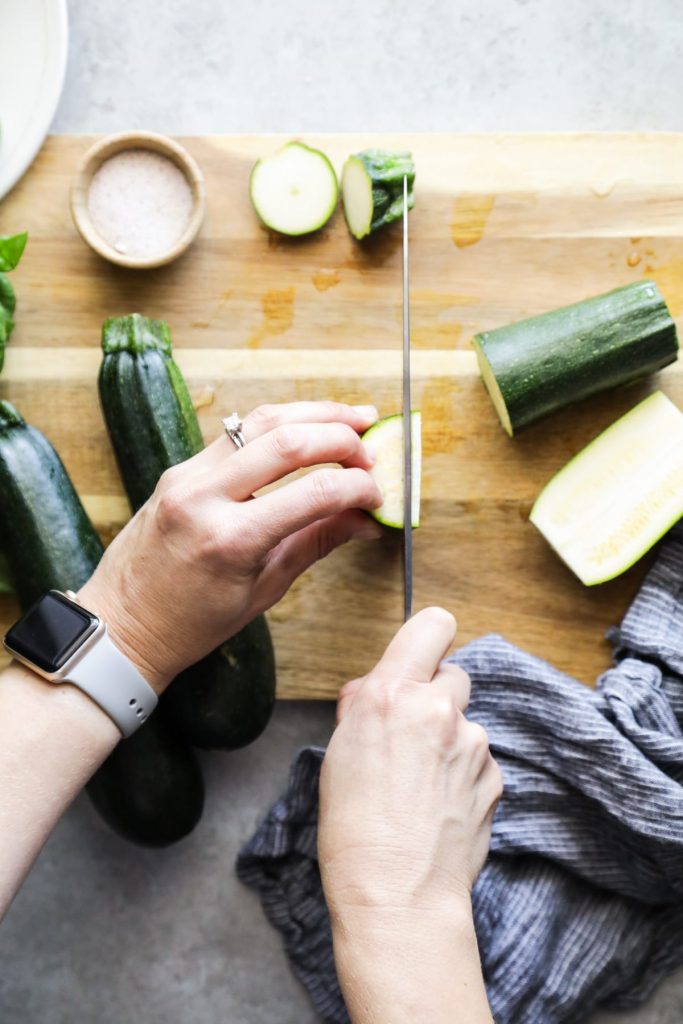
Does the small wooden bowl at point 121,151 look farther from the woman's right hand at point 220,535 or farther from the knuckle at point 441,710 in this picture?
the knuckle at point 441,710

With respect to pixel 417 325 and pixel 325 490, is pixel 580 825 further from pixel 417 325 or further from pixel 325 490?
pixel 417 325

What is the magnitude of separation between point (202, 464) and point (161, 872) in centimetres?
126

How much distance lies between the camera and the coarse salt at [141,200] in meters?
2.18

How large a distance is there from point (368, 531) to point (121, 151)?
1.11 meters

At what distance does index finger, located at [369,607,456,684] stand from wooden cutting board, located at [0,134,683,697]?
0.59 meters

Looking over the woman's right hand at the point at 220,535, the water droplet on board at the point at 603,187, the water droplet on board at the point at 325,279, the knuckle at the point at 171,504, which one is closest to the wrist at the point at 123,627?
the woman's right hand at the point at 220,535

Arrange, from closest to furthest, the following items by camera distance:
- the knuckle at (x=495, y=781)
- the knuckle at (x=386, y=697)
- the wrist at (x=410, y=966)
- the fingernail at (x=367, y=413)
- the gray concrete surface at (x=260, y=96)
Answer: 1. the wrist at (x=410, y=966)
2. the knuckle at (x=386, y=697)
3. the knuckle at (x=495, y=781)
4. the fingernail at (x=367, y=413)
5. the gray concrete surface at (x=260, y=96)

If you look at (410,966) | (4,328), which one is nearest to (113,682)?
(410,966)

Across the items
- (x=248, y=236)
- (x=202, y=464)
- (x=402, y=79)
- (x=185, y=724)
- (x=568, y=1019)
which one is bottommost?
(x=568, y=1019)

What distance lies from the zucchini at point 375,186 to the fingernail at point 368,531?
2.39ft

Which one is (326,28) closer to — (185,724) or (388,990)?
(185,724)

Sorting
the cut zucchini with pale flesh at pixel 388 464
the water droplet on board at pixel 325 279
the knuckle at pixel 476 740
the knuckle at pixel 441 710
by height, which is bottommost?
the knuckle at pixel 476 740

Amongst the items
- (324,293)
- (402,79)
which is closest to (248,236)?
(324,293)

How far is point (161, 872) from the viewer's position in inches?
94.0
